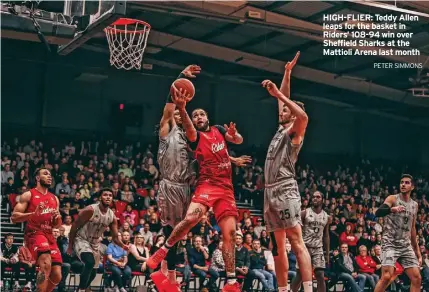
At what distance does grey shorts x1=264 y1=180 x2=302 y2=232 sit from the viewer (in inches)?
380

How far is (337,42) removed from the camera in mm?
25672

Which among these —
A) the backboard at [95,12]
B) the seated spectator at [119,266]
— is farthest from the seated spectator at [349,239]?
the backboard at [95,12]

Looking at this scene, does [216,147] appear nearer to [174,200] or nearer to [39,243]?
[174,200]

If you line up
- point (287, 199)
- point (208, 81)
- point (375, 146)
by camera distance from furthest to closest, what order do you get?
point (375, 146)
point (208, 81)
point (287, 199)

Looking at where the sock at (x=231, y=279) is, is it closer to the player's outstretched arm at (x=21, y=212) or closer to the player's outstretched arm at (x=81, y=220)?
the player's outstretched arm at (x=21, y=212)

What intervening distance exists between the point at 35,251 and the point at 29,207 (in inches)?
26.2

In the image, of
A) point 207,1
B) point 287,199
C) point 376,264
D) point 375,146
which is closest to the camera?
point 287,199

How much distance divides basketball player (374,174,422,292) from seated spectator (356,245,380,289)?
747cm

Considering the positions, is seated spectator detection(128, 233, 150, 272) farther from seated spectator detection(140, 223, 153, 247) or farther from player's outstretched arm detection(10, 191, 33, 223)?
player's outstretched arm detection(10, 191, 33, 223)

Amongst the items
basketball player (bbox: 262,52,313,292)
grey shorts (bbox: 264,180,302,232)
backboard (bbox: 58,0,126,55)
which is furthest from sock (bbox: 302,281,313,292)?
backboard (bbox: 58,0,126,55)

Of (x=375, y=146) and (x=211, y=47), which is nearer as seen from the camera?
(x=211, y=47)

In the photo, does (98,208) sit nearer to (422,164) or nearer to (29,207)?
(29,207)

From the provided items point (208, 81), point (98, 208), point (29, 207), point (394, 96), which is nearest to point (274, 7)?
point (208, 81)

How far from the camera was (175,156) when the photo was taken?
34.2 feet
